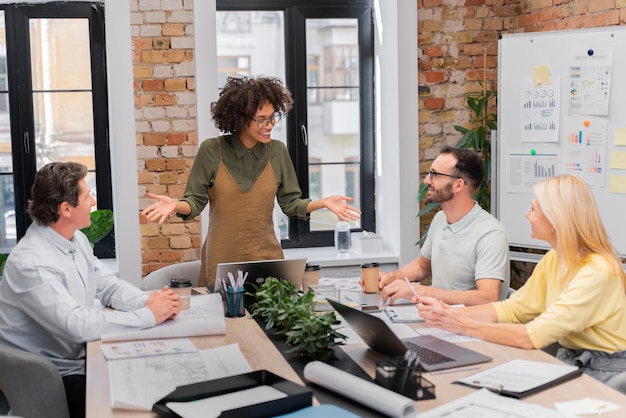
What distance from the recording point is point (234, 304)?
123 inches

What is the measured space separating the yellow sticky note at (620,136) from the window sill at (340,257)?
1577 millimetres

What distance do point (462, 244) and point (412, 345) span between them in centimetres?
100

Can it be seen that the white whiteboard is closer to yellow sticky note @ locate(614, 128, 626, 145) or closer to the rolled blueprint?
yellow sticky note @ locate(614, 128, 626, 145)

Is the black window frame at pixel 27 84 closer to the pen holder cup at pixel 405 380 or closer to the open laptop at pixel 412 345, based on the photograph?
the open laptop at pixel 412 345

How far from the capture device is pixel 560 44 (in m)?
4.52

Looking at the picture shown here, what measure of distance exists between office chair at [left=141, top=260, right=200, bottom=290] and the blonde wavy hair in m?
1.98

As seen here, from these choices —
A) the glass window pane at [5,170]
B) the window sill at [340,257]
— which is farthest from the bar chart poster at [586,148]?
the glass window pane at [5,170]

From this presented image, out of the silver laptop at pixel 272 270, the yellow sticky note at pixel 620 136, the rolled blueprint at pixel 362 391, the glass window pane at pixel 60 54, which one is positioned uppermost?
the glass window pane at pixel 60 54

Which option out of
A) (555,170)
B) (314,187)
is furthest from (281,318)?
(314,187)

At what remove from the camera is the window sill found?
5.09 metres

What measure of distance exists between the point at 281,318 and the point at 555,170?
2334mm

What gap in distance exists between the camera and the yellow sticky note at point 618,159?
418 centimetres

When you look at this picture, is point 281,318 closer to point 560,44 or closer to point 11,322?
point 11,322

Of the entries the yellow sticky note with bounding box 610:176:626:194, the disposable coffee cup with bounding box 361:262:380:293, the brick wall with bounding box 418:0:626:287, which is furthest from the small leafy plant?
the brick wall with bounding box 418:0:626:287
